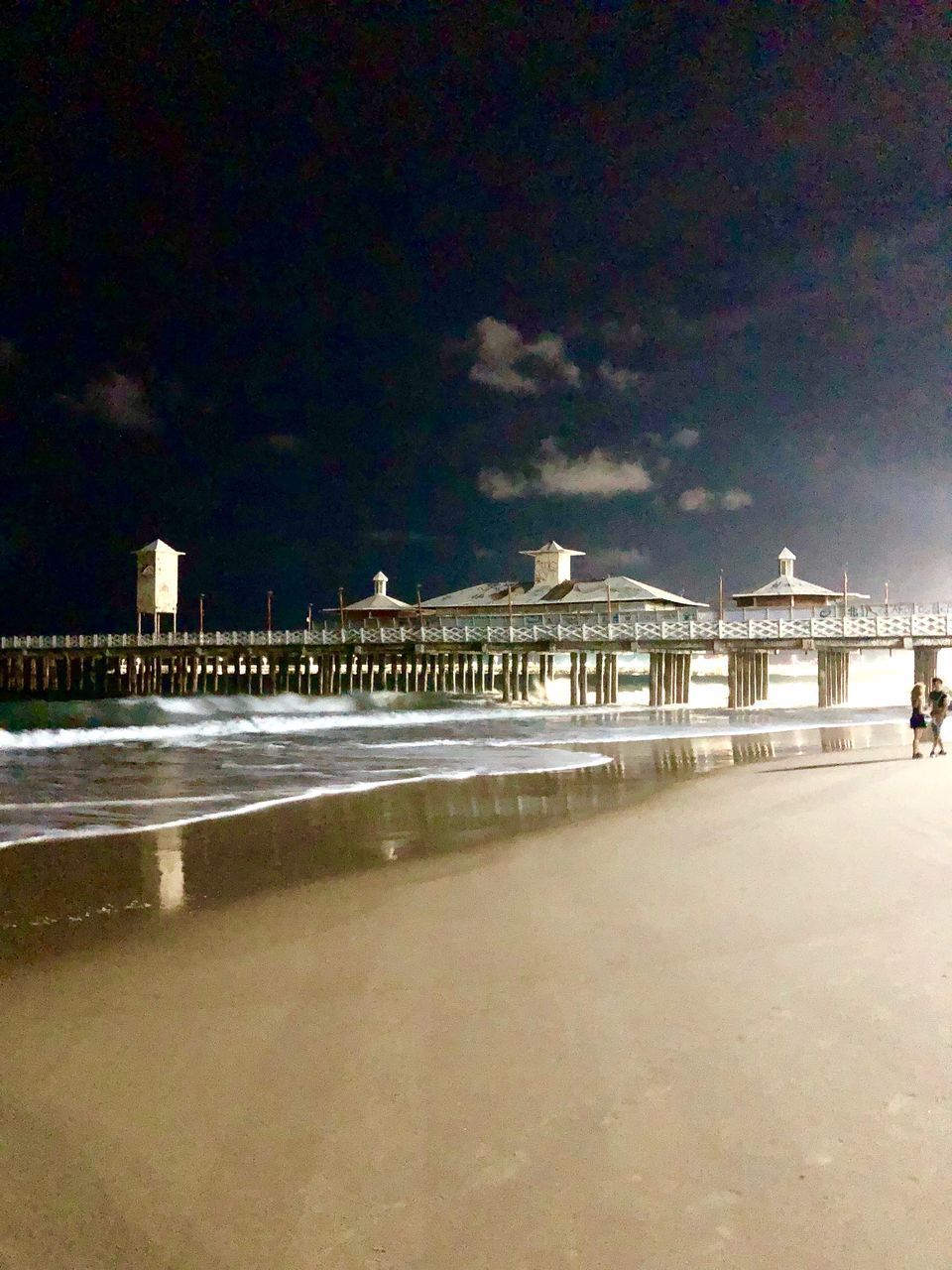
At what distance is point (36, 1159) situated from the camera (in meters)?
2.81

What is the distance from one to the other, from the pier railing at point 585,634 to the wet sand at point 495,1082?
2692 cm

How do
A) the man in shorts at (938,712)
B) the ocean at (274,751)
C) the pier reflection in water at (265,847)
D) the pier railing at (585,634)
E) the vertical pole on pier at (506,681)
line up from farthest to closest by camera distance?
the vertical pole on pier at (506,681) → the pier railing at (585,634) → the man in shorts at (938,712) → the ocean at (274,751) → the pier reflection in water at (265,847)

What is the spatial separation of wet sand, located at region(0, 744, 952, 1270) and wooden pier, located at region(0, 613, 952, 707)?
88.7 feet

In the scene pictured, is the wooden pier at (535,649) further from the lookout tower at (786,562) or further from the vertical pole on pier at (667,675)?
the lookout tower at (786,562)

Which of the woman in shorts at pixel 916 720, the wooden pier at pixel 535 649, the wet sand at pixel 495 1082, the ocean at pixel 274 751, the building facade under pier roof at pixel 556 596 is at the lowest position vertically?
the ocean at pixel 274 751

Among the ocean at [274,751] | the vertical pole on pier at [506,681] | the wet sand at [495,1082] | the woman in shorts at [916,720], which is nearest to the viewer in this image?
the wet sand at [495,1082]

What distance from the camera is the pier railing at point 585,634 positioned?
30.2 meters

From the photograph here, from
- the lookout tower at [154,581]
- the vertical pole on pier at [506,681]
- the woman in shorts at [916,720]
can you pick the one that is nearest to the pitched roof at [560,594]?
the vertical pole on pier at [506,681]

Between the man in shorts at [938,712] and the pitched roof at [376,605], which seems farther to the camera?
the pitched roof at [376,605]

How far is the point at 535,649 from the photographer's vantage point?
120ft

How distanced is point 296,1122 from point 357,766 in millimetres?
11585

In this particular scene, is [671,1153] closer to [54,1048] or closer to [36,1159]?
Answer: [36,1159]

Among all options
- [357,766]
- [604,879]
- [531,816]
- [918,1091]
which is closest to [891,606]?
[357,766]

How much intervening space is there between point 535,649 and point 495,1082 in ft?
109
